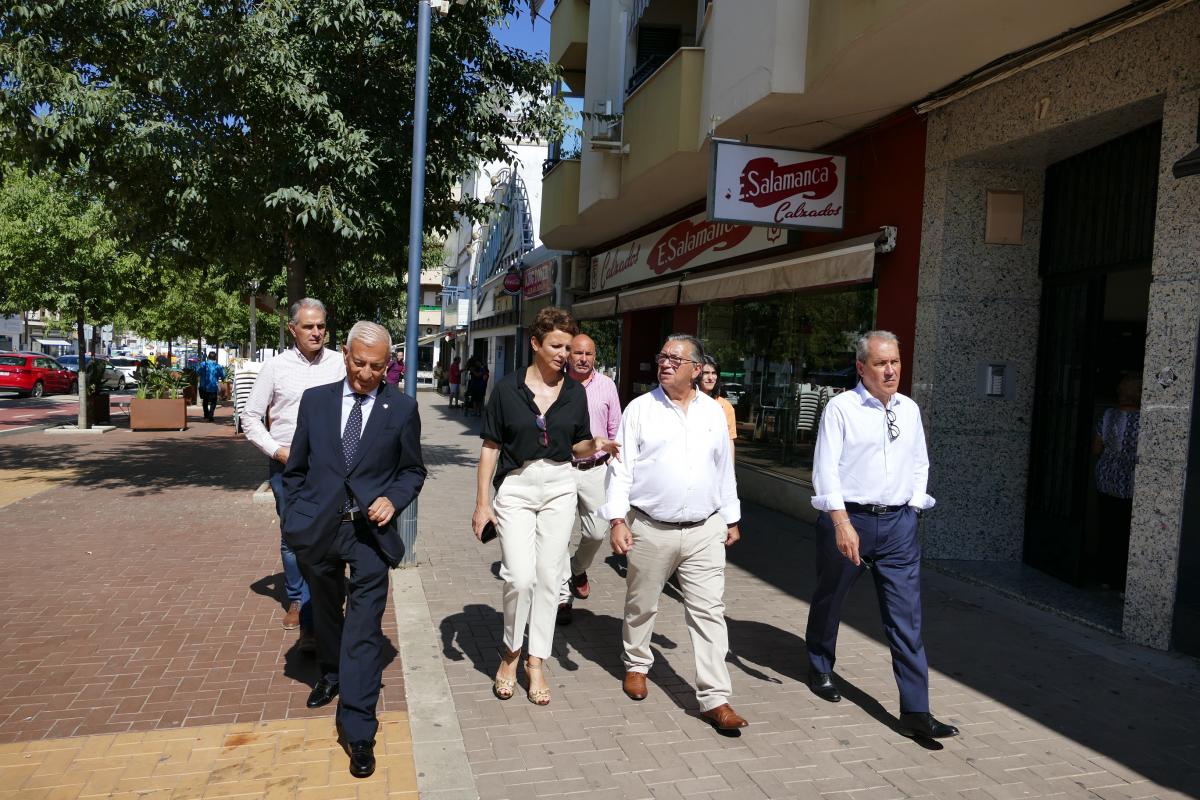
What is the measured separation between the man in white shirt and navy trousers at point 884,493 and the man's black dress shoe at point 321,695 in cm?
240

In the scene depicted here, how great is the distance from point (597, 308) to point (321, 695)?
13373mm

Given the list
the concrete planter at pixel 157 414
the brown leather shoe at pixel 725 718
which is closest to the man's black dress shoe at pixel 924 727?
the brown leather shoe at pixel 725 718

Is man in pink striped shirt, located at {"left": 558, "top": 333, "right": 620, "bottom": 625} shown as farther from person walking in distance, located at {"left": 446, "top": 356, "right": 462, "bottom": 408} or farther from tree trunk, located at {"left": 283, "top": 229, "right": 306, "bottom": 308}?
person walking in distance, located at {"left": 446, "top": 356, "right": 462, "bottom": 408}

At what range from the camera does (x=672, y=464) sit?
13.5 feet

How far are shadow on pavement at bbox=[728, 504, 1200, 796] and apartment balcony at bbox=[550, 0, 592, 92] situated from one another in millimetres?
11957

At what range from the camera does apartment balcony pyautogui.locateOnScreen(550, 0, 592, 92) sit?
16.1 metres

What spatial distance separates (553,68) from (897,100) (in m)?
4.79

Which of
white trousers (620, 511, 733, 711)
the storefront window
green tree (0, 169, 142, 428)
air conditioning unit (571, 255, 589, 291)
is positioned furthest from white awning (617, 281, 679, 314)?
green tree (0, 169, 142, 428)

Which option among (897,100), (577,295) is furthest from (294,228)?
(577,295)

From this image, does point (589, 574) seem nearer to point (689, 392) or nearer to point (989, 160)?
point (689, 392)

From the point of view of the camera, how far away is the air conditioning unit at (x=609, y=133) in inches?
457

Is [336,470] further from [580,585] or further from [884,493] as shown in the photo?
[580,585]

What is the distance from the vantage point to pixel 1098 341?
6.83m

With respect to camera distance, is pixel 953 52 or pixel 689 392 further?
pixel 953 52
